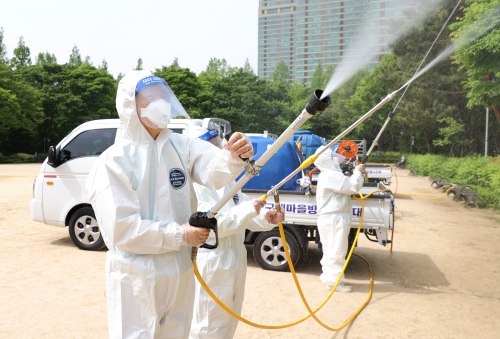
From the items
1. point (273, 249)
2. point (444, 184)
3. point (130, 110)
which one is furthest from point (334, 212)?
point (444, 184)

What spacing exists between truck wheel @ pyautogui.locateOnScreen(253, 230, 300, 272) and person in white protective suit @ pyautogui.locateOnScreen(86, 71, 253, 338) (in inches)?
181

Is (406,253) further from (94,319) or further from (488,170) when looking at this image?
(488,170)

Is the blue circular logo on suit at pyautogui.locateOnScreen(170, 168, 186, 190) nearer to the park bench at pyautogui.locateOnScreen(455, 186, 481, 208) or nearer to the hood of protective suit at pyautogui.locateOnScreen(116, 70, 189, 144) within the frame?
the hood of protective suit at pyautogui.locateOnScreen(116, 70, 189, 144)

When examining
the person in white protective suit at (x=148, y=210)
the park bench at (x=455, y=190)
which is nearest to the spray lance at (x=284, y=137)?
the person in white protective suit at (x=148, y=210)

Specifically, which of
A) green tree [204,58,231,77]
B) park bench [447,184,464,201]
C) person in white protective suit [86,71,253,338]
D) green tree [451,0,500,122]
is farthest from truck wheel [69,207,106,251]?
green tree [204,58,231,77]

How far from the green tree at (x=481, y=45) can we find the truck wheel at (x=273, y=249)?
790 cm

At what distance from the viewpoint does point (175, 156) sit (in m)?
2.62

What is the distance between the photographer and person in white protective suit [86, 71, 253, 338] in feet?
7.63

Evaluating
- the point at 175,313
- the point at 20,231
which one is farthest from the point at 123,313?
the point at 20,231

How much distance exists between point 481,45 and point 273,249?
9782 millimetres

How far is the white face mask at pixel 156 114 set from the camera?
250 cm

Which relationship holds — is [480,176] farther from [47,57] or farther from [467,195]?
[47,57]

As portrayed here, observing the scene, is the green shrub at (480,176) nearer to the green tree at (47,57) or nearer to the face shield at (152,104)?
the face shield at (152,104)

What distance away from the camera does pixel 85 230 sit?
8.19 meters
